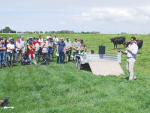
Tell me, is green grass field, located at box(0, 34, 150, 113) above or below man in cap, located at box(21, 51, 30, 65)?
below

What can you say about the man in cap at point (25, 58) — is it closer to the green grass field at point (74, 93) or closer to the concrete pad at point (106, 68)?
the green grass field at point (74, 93)

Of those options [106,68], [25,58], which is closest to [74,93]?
[106,68]

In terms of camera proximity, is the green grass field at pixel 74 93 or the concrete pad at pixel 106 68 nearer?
the green grass field at pixel 74 93

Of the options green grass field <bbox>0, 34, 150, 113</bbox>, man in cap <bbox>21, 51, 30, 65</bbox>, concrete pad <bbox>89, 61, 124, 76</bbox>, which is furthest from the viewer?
man in cap <bbox>21, 51, 30, 65</bbox>

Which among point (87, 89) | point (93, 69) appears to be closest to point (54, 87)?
point (87, 89)

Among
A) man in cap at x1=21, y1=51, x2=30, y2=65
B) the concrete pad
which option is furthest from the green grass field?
man in cap at x1=21, y1=51, x2=30, y2=65

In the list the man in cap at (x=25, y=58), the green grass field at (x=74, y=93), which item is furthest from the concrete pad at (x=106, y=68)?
the man in cap at (x=25, y=58)

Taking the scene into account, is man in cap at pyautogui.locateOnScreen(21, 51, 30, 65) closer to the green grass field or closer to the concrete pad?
the green grass field

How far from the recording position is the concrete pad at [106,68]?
39.8 ft

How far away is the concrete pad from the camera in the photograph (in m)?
12.1

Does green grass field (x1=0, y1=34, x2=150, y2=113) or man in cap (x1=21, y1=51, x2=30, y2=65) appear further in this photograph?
man in cap (x1=21, y1=51, x2=30, y2=65)

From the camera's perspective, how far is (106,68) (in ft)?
40.7

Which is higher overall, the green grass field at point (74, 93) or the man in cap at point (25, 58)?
the man in cap at point (25, 58)

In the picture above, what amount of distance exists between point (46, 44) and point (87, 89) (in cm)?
825
